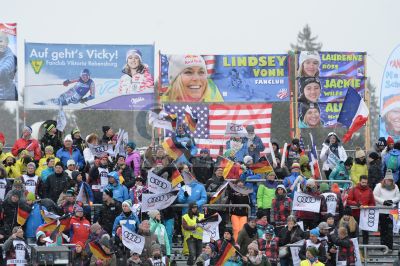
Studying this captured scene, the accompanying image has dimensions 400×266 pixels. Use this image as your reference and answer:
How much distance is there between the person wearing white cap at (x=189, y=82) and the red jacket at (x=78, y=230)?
410 inches

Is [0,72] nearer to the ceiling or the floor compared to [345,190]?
nearer to the ceiling

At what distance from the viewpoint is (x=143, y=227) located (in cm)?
2761

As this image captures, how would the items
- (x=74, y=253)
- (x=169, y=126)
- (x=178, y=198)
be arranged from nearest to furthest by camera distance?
1. (x=74, y=253)
2. (x=178, y=198)
3. (x=169, y=126)

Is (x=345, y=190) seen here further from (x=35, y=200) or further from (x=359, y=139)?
(x=359, y=139)

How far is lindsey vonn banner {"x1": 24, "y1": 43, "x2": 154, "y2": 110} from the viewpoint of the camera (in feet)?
124

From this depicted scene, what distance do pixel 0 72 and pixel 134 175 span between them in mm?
8361

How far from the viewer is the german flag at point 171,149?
1253 inches

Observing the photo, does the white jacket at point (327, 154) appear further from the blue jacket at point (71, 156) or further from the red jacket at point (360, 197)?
the blue jacket at point (71, 156)

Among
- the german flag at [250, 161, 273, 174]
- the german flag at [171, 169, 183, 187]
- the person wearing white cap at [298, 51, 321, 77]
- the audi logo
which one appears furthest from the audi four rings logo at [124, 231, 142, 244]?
the person wearing white cap at [298, 51, 321, 77]

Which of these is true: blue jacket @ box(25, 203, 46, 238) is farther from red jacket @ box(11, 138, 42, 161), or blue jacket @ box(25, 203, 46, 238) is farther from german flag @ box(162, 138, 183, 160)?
german flag @ box(162, 138, 183, 160)

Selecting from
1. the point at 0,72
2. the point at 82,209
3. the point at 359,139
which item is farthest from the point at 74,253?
the point at 359,139

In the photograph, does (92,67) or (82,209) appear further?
(92,67)

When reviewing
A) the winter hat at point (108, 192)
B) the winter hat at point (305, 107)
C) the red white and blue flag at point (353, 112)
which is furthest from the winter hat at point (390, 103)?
the winter hat at point (108, 192)

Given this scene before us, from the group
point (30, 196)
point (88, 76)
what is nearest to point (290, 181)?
point (30, 196)
